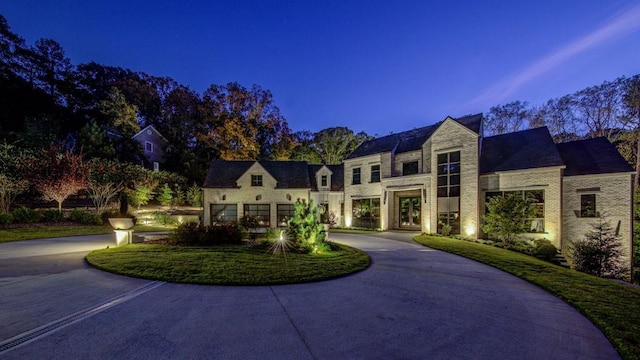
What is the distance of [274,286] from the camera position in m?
6.24

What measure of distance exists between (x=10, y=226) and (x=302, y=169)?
18.9 metres

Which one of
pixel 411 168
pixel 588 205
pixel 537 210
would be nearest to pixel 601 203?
pixel 588 205

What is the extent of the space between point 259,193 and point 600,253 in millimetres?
20419

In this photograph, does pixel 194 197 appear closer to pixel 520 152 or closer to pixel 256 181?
pixel 256 181

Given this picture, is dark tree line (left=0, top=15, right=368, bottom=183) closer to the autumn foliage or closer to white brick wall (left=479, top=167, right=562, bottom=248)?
the autumn foliage

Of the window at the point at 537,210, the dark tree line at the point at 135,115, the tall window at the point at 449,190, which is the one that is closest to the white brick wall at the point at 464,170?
the tall window at the point at 449,190

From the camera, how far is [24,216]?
16.5m

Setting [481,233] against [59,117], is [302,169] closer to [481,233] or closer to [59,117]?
[481,233]

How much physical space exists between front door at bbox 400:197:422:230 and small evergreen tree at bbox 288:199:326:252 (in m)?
11.4

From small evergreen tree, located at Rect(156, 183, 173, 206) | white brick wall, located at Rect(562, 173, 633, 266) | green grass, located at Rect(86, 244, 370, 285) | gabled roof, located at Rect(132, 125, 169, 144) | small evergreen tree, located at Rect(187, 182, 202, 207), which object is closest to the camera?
green grass, located at Rect(86, 244, 370, 285)

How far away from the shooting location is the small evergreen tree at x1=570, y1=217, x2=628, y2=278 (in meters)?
11.7

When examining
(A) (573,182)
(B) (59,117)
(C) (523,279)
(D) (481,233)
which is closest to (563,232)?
(A) (573,182)

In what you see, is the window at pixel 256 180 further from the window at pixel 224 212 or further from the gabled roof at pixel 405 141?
the gabled roof at pixel 405 141

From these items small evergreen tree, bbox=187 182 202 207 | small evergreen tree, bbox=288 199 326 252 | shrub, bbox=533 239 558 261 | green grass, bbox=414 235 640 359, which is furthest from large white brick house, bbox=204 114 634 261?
small evergreen tree, bbox=288 199 326 252
